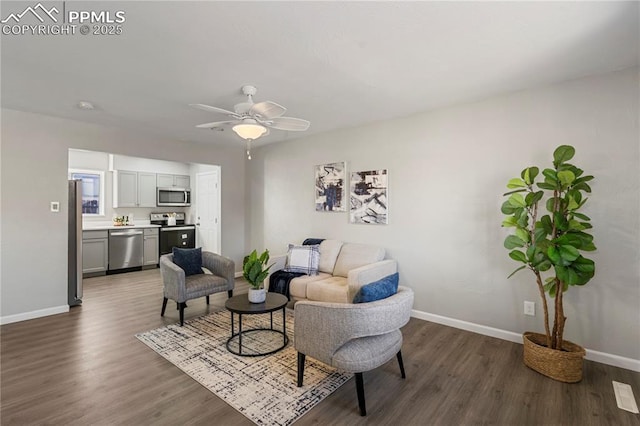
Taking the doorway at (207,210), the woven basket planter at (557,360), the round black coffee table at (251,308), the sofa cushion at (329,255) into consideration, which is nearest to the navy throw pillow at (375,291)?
the round black coffee table at (251,308)

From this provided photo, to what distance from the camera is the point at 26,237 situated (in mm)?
3725

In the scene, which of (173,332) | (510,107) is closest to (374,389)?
(173,332)

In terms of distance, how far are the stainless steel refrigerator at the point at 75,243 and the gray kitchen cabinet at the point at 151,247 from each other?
7.62 ft

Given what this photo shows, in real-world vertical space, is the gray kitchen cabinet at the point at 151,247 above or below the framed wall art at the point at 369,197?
below

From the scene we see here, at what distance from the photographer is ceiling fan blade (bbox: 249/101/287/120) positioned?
8.32 feet

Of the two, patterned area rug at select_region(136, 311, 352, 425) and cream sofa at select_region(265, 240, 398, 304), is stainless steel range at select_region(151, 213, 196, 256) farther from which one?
patterned area rug at select_region(136, 311, 352, 425)

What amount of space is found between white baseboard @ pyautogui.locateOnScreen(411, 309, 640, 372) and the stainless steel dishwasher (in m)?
5.65

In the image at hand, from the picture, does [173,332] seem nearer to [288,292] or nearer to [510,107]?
[288,292]

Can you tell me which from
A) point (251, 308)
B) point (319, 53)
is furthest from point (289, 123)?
point (251, 308)

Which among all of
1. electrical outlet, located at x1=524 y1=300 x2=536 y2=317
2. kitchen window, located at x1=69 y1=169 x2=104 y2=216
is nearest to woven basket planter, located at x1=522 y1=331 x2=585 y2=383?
electrical outlet, located at x1=524 y1=300 x2=536 y2=317

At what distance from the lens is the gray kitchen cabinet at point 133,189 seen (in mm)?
6391

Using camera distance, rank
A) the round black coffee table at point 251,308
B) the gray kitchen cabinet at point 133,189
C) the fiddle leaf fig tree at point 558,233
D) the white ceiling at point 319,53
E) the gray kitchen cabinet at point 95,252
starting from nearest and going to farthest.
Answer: the white ceiling at point 319,53, the fiddle leaf fig tree at point 558,233, the round black coffee table at point 251,308, the gray kitchen cabinet at point 95,252, the gray kitchen cabinet at point 133,189

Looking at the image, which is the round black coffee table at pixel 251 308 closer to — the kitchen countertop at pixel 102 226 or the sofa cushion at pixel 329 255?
the sofa cushion at pixel 329 255

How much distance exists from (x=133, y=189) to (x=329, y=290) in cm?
536
